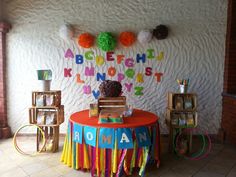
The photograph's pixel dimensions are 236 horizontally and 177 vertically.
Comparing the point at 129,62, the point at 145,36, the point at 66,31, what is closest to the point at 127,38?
the point at 145,36

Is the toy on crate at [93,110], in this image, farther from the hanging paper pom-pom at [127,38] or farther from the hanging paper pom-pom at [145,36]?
the hanging paper pom-pom at [145,36]

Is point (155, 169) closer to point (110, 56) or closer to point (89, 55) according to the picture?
point (110, 56)

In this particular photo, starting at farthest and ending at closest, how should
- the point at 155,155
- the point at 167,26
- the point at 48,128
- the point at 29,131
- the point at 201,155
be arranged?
the point at 29,131, the point at 167,26, the point at 48,128, the point at 201,155, the point at 155,155

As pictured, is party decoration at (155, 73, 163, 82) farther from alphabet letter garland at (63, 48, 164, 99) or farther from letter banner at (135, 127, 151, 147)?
letter banner at (135, 127, 151, 147)

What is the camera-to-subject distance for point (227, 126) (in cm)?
377

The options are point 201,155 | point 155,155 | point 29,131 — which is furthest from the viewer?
point 29,131

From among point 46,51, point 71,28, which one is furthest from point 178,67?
point 46,51

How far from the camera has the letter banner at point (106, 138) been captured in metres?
2.45

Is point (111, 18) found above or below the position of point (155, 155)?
above

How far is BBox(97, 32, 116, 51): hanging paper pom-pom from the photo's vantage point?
12.3 feet

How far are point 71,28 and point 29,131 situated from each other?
215 cm

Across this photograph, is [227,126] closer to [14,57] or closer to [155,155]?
[155,155]

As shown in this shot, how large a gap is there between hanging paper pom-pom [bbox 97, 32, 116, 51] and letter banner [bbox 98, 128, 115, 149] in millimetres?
1791

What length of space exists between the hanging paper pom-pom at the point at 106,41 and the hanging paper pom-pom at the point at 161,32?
2.52 feet
